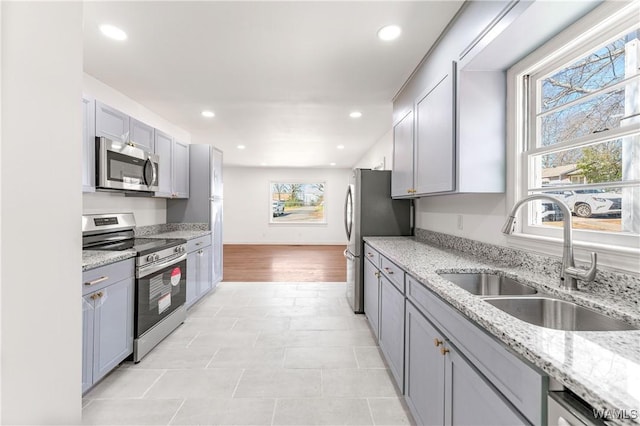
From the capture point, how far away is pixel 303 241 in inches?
355

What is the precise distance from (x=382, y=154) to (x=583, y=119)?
363cm

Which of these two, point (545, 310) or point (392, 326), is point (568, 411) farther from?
point (392, 326)

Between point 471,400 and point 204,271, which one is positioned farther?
point 204,271

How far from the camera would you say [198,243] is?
11.8 feet

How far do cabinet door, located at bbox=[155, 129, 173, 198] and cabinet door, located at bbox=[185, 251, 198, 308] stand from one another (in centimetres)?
83

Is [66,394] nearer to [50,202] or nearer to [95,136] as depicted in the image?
[50,202]

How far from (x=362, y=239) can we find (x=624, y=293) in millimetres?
2298

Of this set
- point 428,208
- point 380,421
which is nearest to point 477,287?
point 380,421

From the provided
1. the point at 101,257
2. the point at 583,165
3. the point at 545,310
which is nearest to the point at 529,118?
the point at 583,165

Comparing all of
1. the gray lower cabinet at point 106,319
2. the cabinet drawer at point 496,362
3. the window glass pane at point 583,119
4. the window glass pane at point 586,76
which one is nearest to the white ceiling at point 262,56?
the window glass pane at point 586,76

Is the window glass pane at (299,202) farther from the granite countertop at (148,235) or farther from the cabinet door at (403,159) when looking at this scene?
the cabinet door at (403,159)

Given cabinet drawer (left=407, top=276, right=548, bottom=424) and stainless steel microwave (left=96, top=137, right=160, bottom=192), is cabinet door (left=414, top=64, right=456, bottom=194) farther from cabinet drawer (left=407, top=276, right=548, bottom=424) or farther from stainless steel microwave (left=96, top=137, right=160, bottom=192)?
stainless steel microwave (left=96, top=137, right=160, bottom=192)

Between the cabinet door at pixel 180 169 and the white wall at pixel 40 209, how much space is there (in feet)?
11.3

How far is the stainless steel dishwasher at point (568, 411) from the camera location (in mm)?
630
